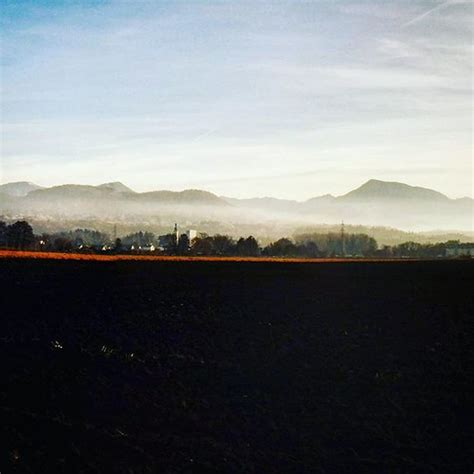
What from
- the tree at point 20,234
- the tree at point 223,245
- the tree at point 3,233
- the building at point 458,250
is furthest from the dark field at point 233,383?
the building at point 458,250

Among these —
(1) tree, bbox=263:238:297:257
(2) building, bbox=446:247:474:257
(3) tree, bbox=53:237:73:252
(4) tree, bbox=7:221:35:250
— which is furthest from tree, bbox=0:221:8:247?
(2) building, bbox=446:247:474:257

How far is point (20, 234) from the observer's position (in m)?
84.6

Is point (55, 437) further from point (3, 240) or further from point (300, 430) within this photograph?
point (3, 240)

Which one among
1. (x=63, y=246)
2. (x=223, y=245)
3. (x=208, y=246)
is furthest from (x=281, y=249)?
(x=63, y=246)

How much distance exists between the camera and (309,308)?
73.5 ft

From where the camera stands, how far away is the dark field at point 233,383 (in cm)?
1096

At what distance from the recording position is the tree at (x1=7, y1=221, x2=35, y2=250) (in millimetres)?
82562

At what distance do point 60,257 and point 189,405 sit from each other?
89.3 ft

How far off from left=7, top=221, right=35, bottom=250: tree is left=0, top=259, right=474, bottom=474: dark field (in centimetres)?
6126

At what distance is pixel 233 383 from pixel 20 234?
76973 millimetres

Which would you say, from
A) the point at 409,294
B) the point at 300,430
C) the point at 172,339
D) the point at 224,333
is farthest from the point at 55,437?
the point at 409,294

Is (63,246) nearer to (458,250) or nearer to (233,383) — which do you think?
(233,383)

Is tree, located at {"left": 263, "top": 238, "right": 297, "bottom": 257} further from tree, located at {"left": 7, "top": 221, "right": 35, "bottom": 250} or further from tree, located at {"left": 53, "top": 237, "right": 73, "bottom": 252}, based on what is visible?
tree, located at {"left": 53, "top": 237, "right": 73, "bottom": 252}

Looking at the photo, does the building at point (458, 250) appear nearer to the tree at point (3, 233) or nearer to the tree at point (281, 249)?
the tree at point (281, 249)
